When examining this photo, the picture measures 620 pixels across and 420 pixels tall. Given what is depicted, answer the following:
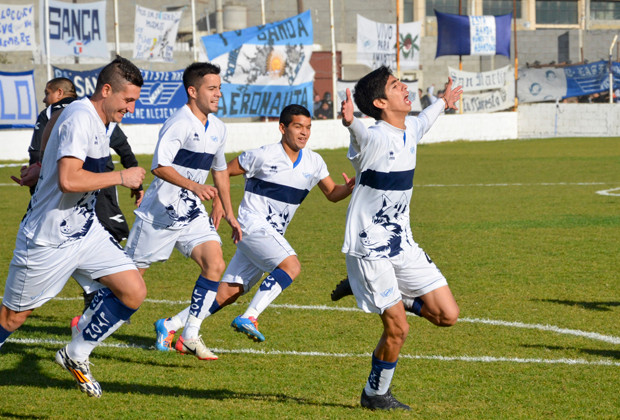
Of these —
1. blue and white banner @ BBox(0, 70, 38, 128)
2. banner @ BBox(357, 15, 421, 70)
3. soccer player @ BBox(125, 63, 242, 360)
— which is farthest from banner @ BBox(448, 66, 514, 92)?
soccer player @ BBox(125, 63, 242, 360)

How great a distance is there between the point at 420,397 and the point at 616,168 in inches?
803

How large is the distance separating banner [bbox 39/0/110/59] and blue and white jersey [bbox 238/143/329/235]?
2179 centimetres

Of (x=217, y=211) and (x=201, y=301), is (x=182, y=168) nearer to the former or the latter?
(x=217, y=211)

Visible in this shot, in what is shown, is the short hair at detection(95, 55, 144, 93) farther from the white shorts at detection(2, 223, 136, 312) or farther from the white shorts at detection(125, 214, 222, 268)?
the white shorts at detection(125, 214, 222, 268)

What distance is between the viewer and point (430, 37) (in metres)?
57.2

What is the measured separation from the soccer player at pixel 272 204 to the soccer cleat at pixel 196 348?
37 cm

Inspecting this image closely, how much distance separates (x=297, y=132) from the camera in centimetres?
780

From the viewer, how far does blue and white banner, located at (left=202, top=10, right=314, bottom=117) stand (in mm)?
32969

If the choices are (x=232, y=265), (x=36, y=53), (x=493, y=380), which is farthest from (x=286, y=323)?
(x=36, y=53)

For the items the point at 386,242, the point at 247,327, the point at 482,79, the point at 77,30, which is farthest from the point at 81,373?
the point at 482,79

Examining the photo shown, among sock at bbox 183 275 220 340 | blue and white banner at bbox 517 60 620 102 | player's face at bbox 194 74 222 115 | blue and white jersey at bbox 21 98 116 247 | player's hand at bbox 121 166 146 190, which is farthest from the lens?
blue and white banner at bbox 517 60 620 102

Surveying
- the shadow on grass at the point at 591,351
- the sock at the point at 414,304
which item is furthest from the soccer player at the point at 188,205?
the shadow on grass at the point at 591,351

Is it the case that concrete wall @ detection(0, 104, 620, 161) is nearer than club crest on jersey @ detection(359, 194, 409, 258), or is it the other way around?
club crest on jersey @ detection(359, 194, 409, 258)

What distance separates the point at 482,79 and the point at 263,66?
1249cm
